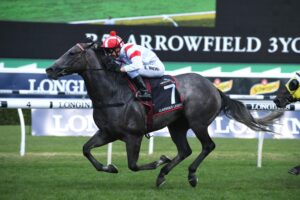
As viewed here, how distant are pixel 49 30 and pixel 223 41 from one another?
404cm

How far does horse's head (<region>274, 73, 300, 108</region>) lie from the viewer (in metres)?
7.45

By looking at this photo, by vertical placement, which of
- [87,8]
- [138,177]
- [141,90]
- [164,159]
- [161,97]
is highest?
[141,90]

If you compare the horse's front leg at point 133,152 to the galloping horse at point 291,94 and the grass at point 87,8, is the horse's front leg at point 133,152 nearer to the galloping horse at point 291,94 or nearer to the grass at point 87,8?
the galloping horse at point 291,94

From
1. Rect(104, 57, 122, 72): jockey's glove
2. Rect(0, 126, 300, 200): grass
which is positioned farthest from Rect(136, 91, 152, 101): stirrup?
Rect(0, 126, 300, 200): grass

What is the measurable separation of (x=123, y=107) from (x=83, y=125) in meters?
4.62

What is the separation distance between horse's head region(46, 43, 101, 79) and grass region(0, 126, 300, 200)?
44.6 inches

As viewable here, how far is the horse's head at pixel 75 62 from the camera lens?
6.79 meters

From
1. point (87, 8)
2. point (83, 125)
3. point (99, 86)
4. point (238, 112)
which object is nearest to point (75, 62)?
point (99, 86)

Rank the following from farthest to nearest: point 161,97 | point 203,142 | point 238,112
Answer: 1. point 238,112
2. point 203,142
3. point 161,97

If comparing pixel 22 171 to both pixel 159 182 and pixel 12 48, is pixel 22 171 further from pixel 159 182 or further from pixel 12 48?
pixel 12 48

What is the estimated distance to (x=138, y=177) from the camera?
7.85 meters

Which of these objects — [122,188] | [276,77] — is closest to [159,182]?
[122,188]

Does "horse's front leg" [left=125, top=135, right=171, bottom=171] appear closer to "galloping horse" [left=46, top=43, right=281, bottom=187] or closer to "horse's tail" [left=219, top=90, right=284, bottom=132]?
"galloping horse" [left=46, top=43, right=281, bottom=187]

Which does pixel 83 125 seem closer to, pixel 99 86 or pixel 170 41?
pixel 99 86
